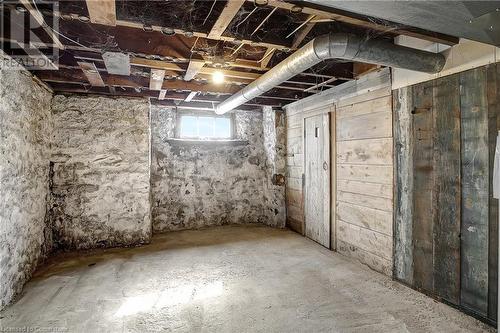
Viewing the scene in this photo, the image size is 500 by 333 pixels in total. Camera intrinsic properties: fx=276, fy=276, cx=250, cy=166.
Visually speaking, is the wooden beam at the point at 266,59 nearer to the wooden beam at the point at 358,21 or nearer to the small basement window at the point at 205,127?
the wooden beam at the point at 358,21

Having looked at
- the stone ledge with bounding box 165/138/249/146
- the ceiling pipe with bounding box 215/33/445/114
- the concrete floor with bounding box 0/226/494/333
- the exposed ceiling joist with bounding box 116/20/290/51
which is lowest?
the concrete floor with bounding box 0/226/494/333

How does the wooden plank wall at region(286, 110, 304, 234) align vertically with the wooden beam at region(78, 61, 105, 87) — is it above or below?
below

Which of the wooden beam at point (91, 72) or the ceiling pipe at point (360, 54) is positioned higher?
the wooden beam at point (91, 72)

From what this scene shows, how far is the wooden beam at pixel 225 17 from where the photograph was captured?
4.63 feet

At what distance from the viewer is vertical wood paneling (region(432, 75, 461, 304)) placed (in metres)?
1.94

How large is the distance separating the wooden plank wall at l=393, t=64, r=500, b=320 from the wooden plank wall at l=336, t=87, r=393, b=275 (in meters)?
0.12

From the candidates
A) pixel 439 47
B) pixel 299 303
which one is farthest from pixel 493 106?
pixel 299 303

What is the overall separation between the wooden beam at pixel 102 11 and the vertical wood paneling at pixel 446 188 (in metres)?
2.22

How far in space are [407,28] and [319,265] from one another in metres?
2.18

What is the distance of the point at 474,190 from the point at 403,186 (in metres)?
0.55

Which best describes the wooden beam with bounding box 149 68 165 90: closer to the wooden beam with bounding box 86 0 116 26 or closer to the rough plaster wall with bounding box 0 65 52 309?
the wooden beam with bounding box 86 0 116 26

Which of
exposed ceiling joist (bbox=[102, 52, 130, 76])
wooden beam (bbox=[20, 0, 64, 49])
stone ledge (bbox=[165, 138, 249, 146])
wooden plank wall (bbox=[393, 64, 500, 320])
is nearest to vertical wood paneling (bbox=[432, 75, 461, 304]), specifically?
wooden plank wall (bbox=[393, 64, 500, 320])

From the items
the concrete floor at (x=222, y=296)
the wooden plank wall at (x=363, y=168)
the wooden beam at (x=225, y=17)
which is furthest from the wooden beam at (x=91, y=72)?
the wooden plank wall at (x=363, y=168)

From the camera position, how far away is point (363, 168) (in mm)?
2773
